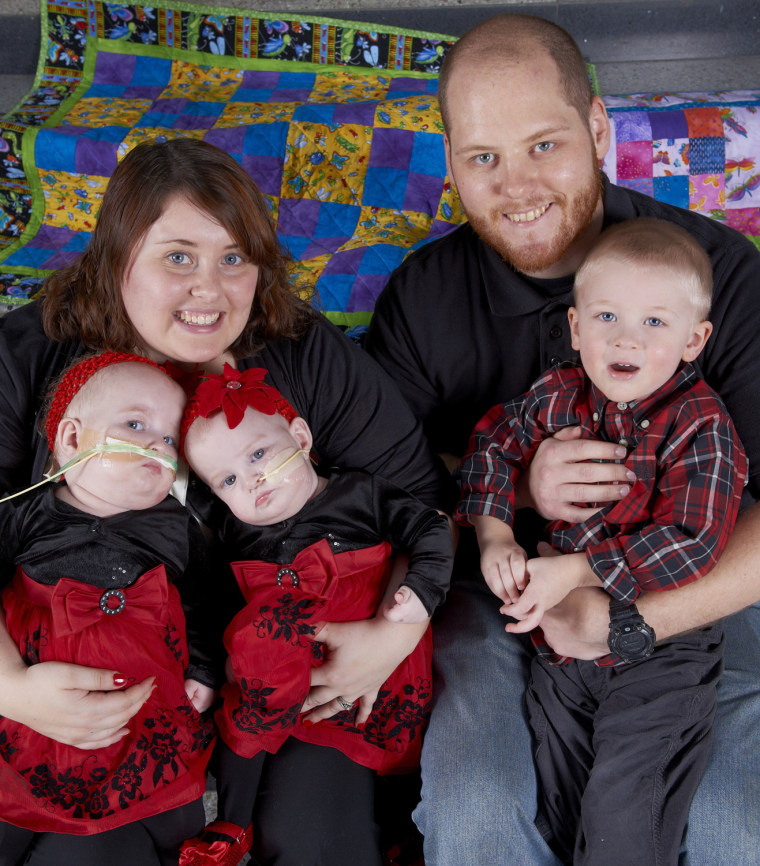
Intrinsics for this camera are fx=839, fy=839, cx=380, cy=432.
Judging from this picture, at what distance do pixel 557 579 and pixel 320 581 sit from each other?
42cm

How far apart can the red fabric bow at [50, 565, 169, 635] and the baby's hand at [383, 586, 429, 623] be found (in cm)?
39

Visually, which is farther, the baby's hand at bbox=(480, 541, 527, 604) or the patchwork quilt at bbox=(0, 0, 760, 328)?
the patchwork quilt at bbox=(0, 0, 760, 328)

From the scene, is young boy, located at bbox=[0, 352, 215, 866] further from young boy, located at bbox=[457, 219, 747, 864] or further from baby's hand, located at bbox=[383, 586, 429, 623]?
young boy, located at bbox=[457, 219, 747, 864]

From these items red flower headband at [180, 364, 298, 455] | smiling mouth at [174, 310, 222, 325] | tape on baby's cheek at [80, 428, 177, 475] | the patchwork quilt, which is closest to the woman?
smiling mouth at [174, 310, 222, 325]

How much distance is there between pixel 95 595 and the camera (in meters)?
1.35

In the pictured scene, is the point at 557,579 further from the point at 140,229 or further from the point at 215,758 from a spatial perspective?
the point at 140,229

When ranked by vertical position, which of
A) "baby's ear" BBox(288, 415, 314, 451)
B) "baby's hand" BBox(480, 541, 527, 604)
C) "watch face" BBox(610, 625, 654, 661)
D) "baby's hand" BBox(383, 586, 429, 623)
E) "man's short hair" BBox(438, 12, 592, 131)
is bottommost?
"watch face" BBox(610, 625, 654, 661)

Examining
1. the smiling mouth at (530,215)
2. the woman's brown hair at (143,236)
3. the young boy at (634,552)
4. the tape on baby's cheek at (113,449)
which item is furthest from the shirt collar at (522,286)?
the tape on baby's cheek at (113,449)

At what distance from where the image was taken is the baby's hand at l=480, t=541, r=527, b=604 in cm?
150

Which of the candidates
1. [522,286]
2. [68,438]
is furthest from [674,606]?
[68,438]

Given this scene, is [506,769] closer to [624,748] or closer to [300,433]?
[624,748]

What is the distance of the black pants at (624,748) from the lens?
1373mm

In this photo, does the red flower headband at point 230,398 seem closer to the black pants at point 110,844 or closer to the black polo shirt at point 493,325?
the black polo shirt at point 493,325

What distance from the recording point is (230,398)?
1.39 meters
